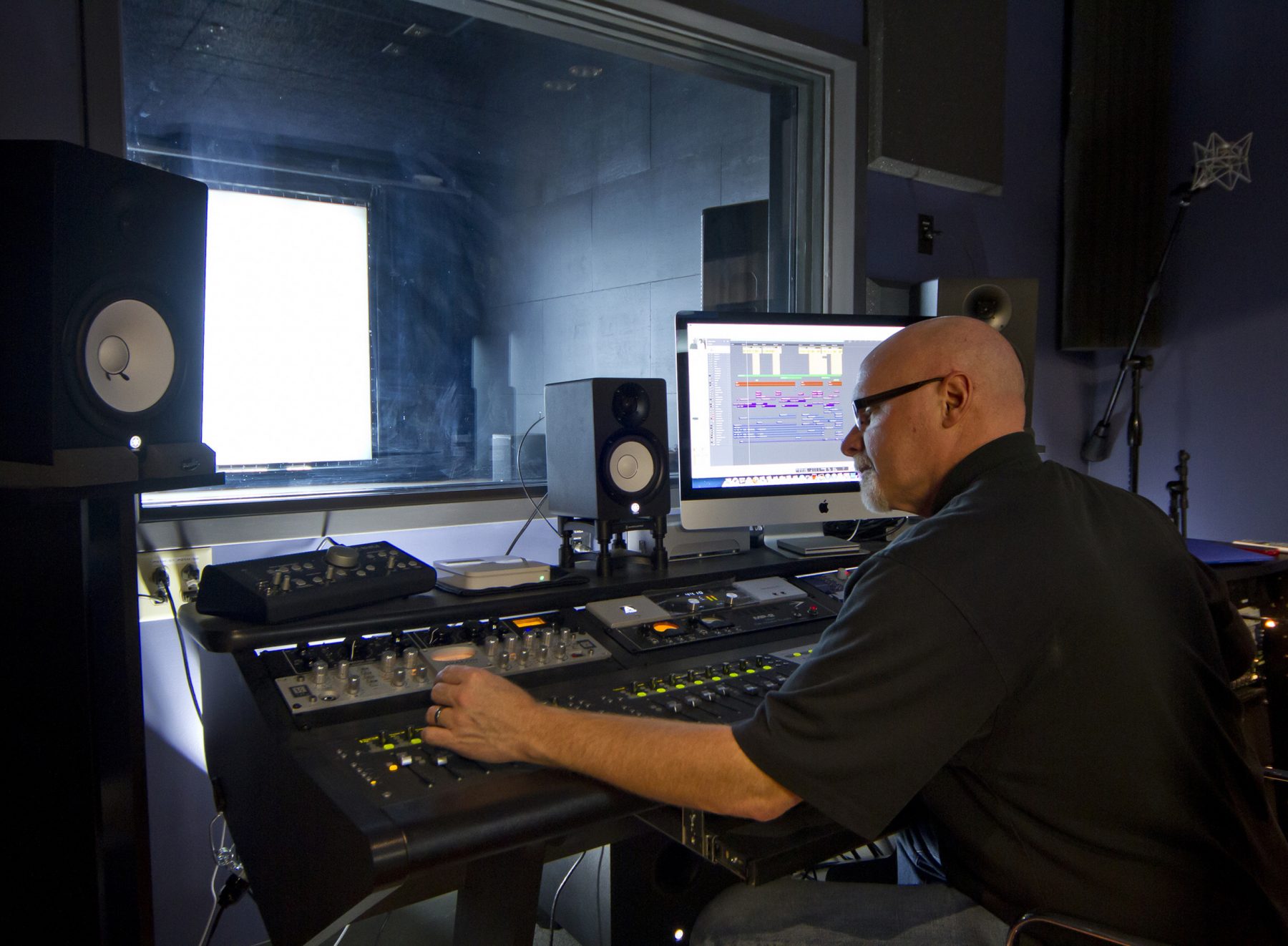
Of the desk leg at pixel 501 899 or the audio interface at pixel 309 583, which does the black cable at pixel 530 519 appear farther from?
the desk leg at pixel 501 899

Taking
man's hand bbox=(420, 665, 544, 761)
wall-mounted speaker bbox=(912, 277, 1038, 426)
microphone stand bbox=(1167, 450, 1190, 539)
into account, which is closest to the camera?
man's hand bbox=(420, 665, 544, 761)

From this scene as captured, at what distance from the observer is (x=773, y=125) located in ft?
8.05

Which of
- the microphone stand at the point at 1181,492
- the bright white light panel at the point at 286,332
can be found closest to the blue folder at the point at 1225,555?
the microphone stand at the point at 1181,492

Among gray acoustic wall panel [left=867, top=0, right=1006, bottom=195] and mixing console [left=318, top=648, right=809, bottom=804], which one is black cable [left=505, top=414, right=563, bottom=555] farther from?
gray acoustic wall panel [left=867, top=0, right=1006, bottom=195]

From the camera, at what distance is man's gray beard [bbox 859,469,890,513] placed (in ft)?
3.94

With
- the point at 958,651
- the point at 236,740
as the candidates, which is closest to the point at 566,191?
the point at 236,740

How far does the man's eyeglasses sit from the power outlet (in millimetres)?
1075

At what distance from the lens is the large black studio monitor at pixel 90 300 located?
3.04 feet

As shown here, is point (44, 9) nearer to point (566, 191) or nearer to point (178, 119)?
point (178, 119)

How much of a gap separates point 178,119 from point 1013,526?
1.71 metres

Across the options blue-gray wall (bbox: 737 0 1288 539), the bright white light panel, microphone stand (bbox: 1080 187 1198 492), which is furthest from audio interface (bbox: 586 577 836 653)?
microphone stand (bbox: 1080 187 1198 492)

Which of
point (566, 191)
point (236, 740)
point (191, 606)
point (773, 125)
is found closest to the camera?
point (236, 740)

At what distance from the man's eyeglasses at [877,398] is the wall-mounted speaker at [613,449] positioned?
471mm

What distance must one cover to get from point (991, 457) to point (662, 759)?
52 centimetres
